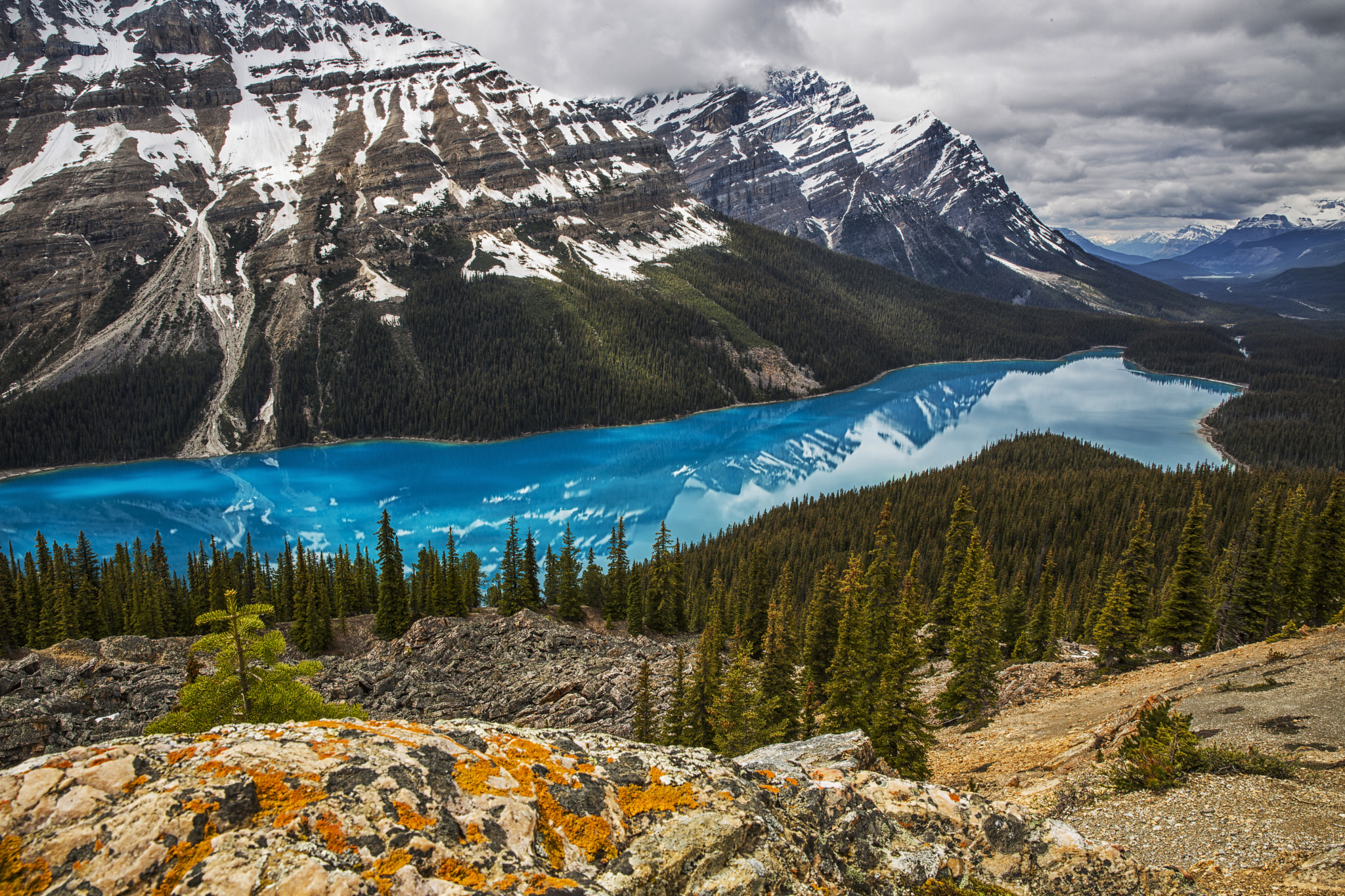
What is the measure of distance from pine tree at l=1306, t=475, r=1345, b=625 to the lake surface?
56863 mm

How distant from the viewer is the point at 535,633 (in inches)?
1565

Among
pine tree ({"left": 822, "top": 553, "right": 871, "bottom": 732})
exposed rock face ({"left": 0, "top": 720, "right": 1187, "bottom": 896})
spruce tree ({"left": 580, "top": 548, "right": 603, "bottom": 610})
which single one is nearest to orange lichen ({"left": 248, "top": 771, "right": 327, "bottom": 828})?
exposed rock face ({"left": 0, "top": 720, "right": 1187, "bottom": 896})

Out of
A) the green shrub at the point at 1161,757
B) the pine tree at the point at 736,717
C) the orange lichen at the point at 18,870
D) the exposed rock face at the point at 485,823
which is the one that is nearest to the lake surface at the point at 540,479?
the pine tree at the point at 736,717

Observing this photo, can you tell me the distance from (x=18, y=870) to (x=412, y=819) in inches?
92.8

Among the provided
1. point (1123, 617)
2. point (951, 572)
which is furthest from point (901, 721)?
point (951, 572)

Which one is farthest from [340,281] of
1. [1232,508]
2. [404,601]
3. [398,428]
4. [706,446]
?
[1232,508]

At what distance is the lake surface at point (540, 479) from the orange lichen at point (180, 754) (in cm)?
7210

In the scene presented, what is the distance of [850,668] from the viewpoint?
25.8 metres

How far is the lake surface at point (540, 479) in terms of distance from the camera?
88688mm

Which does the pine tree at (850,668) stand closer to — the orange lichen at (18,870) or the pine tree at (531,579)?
the orange lichen at (18,870)

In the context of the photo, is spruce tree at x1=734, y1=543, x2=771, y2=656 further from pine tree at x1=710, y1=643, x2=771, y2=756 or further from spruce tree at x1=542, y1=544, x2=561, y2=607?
pine tree at x1=710, y1=643, x2=771, y2=756

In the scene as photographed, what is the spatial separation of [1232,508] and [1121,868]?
9660 centimetres

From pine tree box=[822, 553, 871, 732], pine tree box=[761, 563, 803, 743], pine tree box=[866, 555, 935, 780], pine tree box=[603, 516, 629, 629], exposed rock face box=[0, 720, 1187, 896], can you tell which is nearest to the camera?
exposed rock face box=[0, 720, 1187, 896]

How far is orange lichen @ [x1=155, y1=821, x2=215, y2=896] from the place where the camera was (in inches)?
174
